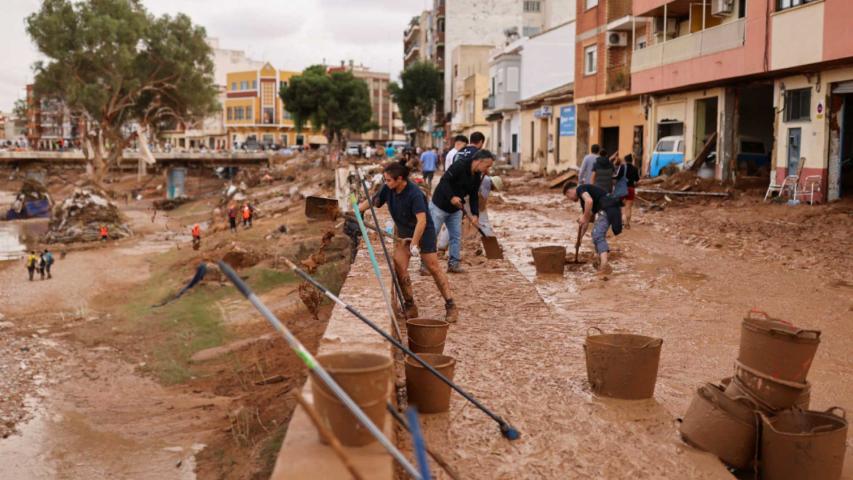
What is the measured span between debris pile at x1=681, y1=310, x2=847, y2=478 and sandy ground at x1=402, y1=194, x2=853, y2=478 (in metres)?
0.18

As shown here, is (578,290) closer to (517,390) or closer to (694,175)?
(517,390)

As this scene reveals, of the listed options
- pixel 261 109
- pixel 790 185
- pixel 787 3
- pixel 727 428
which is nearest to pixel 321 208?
pixel 727 428

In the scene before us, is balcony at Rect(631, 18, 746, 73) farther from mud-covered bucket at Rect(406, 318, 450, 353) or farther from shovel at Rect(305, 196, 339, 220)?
mud-covered bucket at Rect(406, 318, 450, 353)

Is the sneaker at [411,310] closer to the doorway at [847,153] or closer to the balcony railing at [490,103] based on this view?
the doorway at [847,153]

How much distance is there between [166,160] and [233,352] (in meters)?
59.0

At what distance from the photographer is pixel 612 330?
8039mm

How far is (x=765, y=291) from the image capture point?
10.0 meters

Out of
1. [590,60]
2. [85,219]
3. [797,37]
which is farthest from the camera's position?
[85,219]

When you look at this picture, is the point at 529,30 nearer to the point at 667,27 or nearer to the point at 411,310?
the point at 667,27

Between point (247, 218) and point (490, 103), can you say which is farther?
point (490, 103)

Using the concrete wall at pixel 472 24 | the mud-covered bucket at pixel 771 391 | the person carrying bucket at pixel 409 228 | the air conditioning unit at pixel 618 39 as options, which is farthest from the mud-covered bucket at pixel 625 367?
the concrete wall at pixel 472 24

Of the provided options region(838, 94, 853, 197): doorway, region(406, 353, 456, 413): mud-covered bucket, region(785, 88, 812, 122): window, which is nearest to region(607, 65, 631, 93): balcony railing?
region(785, 88, 812, 122): window

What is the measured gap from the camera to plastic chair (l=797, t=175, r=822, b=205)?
1853 centimetres

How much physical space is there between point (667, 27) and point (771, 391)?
24.4 metres
